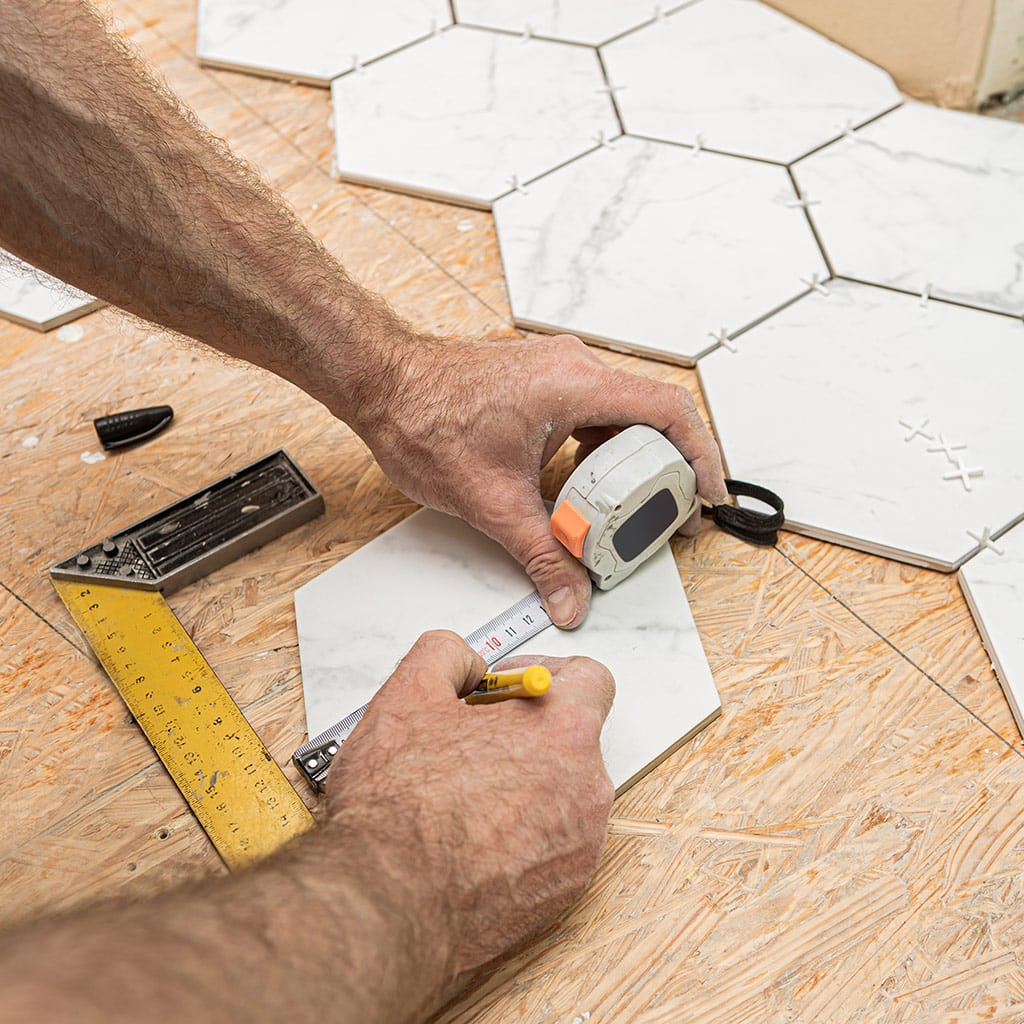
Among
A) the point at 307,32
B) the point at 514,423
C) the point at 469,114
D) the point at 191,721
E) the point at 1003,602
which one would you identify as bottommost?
the point at 1003,602

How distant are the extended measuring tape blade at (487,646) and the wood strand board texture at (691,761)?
2.3 inches

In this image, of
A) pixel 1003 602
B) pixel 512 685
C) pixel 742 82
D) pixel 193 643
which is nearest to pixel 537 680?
pixel 512 685

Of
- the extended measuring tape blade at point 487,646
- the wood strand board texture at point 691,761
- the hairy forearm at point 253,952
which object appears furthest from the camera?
the extended measuring tape blade at point 487,646

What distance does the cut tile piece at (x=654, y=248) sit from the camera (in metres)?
1.48

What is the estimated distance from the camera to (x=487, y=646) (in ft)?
3.75

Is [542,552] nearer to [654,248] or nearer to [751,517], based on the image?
[751,517]

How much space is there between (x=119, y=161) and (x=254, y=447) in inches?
18.2

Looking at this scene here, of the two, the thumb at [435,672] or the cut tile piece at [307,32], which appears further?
the cut tile piece at [307,32]

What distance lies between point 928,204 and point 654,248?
0.47 meters

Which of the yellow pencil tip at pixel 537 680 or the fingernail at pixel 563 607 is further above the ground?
the yellow pencil tip at pixel 537 680

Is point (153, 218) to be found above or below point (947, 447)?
above

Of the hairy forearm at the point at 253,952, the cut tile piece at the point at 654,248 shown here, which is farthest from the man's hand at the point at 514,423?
the hairy forearm at the point at 253,952

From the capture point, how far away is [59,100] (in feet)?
3.24

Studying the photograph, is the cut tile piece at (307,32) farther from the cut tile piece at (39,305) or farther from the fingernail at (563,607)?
the fingernail at (563,607)
